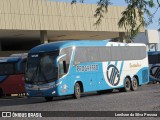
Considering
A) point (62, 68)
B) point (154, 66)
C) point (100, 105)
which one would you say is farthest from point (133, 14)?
point (154, 66)

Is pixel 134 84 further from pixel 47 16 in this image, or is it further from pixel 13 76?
pixel 47 16

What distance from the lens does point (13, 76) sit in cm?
3109

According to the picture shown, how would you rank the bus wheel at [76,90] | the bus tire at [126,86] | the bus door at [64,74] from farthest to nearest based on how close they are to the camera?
the bus tire at [126,86] → the bus wheel at [76,90] → the bus door at [64,74]

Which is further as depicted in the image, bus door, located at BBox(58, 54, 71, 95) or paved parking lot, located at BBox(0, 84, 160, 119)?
bus door, located at BBox(58, 54, 71, 95)

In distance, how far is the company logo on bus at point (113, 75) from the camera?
2736cm

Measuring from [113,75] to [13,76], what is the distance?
703 cm

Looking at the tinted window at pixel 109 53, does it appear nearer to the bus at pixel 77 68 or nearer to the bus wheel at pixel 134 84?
the bus at pixel 77 68

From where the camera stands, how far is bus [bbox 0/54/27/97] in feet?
102

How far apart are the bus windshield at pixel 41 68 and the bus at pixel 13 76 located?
21.7 feet

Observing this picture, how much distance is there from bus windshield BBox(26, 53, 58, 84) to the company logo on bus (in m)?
4.61

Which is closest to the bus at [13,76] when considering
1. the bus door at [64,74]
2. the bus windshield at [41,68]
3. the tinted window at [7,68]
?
the tinted window at [7,68]

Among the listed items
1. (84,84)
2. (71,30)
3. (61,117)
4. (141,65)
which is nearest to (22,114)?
(61,117)

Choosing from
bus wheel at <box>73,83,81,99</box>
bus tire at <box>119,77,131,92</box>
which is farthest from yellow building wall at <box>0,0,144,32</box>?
bus wheel at <box>73,83,81,99</box>

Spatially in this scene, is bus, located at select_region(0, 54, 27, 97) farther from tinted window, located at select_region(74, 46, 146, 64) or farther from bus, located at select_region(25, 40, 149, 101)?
tinted window, located at select_region(74, 46, 146, 64)
